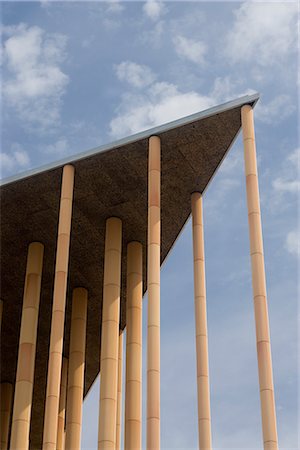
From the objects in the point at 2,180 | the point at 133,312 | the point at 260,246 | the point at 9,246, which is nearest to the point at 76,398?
the point at 133,312

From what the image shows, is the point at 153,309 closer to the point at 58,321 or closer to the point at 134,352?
the point at 58,321

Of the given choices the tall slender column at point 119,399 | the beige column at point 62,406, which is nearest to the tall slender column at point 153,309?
the tall slender column at point 119,399

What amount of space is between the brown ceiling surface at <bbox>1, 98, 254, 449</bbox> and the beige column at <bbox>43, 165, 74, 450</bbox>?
1.53 m

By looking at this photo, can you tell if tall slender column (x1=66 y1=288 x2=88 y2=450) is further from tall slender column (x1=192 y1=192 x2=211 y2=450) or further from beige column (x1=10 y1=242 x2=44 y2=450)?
tall slender column (x1=192 y1=192 x2=211 y2=450)

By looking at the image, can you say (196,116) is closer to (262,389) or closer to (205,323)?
(205,323)

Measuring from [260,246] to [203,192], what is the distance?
7072mm

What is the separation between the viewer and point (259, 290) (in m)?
20.9

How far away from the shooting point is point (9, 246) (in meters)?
30.8

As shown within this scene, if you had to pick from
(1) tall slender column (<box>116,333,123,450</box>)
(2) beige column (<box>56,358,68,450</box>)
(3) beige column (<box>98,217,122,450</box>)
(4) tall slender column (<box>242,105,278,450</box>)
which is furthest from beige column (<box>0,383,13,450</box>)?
(4) tall slender column (<box>242,105,278,450</box>)

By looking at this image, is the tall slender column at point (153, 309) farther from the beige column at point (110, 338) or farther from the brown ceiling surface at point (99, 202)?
the beige column at point (110, 338)

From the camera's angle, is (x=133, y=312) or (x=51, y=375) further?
(x=133, y=312)

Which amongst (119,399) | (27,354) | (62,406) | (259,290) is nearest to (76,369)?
(119,399)

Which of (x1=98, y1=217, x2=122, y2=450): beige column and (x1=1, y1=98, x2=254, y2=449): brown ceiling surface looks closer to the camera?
(x1=98, y1=217, x2=122, y2=450): beige column

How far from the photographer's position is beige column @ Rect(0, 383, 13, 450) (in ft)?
122
